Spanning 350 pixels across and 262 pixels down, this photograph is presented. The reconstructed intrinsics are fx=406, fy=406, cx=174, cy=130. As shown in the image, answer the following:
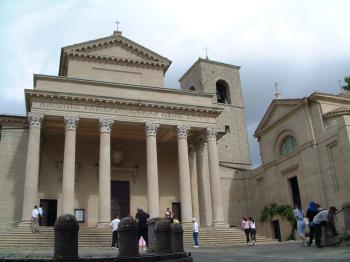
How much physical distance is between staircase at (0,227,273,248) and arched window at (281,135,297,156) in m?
8.14

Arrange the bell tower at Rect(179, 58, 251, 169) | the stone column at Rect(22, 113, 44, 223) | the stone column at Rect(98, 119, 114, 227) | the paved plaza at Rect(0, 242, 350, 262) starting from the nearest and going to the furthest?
the paved plaza at Rect(0, 242, 350, 262) → the stone column at Rect(22, 113, 44, 223) → the stone column at Rect(98, 119, 114, 227) → the bell tower at Rect(179, 58, 251, 169)

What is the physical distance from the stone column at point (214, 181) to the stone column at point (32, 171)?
10459 mm

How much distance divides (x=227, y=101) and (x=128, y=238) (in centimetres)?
3491

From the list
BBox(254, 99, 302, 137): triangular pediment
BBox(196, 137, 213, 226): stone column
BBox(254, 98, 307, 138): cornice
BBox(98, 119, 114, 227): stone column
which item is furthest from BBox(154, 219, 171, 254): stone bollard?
BBox(254, 99, 302, 137): triangular pediment

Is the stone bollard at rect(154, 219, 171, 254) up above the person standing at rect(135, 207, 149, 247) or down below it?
below

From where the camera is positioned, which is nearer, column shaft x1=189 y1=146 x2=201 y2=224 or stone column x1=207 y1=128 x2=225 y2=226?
stone column x1=207 y1=128 x2=225 y2=226

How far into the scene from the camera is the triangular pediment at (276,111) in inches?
1118

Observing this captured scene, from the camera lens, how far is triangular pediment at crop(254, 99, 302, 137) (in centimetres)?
2841

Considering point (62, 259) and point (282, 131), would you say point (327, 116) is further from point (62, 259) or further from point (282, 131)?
point (62, 259)

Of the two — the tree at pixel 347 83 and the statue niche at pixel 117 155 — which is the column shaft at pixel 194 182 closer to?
the statue niche at pixel 117 155

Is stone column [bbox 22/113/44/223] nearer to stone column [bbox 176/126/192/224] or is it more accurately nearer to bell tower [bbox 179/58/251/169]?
stone column [bbox 176/126/192/224]

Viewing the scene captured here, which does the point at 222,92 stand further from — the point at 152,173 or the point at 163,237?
the point at 163,237

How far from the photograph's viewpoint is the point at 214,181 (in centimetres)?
2567

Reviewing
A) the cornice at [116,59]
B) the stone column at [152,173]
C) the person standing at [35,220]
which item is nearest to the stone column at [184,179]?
the stone column at [152,173]
